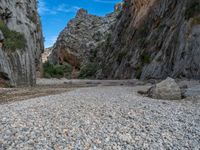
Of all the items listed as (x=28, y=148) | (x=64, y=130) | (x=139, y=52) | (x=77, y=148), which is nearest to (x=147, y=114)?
(x=64, y=130)

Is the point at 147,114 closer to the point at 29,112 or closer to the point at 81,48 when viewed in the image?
the point at 29,112

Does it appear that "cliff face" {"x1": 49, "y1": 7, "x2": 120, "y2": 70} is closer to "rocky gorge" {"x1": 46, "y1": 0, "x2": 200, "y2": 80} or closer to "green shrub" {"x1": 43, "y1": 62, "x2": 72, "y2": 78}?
"green shrub" {"x1": 43, "y1": 62, "x2": 72, "y2": 78}

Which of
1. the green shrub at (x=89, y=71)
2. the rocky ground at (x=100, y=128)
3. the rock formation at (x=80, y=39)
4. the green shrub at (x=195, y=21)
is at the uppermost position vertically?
the rock formation at (x=80, y=39)

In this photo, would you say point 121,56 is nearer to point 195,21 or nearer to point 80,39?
point 195,21

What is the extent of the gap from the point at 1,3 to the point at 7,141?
2128 centimetres

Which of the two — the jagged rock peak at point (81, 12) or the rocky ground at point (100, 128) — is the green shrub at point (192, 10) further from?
the jagged rock peak at point (81, 12)

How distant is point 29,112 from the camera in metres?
7.69

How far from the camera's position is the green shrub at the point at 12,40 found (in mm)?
19328

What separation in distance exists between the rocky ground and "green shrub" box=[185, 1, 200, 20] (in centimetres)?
1727

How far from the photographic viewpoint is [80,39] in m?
84.2

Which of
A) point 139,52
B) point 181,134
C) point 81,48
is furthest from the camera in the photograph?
point 81,48

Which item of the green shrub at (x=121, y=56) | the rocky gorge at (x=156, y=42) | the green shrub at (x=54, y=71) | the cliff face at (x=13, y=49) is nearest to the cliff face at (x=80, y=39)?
the green shrub at (x=54, y=71)

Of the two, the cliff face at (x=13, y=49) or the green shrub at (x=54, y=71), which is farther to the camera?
the green shrub at (x=54, y=71)

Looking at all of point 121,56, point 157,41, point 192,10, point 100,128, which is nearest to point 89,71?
point 121,56
